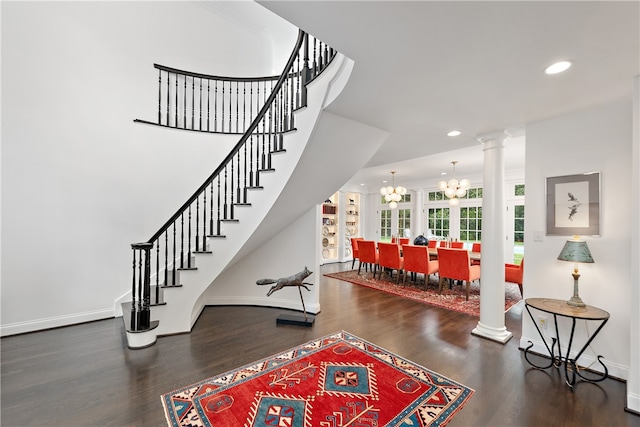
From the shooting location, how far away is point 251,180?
3.30 m

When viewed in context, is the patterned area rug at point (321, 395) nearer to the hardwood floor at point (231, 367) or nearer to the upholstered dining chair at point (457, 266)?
the hardwood floor at point (231, 367)

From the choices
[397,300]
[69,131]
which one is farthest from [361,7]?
[397,300]

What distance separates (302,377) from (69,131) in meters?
3.98

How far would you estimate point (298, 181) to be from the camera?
305 centimetres

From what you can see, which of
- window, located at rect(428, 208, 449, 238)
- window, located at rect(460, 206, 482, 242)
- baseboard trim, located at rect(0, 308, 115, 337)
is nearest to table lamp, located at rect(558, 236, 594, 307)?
window, located at rect(460, 206, 482, 242)

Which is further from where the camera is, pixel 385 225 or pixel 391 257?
pixel 385 225

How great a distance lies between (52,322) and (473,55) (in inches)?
202

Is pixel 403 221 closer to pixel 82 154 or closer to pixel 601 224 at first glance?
pixel 601 224

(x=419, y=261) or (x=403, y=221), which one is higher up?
(x=403, y=221)

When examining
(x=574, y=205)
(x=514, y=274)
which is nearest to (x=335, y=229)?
(x=514, y=274)

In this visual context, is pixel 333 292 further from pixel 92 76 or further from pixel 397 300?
pixel 92 76

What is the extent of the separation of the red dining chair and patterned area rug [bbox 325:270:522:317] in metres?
0.39

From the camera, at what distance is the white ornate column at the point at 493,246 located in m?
3.11

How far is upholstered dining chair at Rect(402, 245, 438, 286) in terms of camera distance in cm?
503
